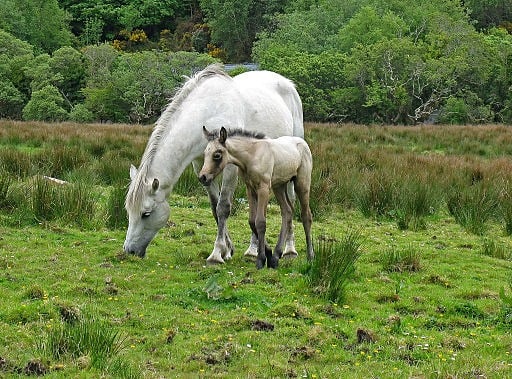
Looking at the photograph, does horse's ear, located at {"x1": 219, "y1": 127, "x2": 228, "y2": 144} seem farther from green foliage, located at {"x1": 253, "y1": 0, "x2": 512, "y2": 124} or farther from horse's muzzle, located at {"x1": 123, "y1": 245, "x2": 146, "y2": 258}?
green foliage, located at {"x1": 253, "y1": 0, "x2": 512, "y2": 124}

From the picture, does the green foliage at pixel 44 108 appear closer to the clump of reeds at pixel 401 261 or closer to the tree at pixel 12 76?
the tree at pixel 12 76

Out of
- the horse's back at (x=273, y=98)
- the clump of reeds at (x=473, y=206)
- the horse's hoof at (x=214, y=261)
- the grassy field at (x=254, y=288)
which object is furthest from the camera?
the clump of reeds at (x=473, y=206)

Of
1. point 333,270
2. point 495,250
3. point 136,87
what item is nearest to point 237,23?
point 136,87

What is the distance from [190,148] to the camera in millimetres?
→ 7207

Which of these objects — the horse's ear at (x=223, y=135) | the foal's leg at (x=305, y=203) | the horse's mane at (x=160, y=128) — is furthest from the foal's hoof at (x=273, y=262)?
the horse's mane at (x=160, y=128)

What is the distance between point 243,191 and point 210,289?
5.61 metres

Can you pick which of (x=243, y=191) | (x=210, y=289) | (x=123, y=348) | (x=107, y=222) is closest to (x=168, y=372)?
(x=123, y=348)

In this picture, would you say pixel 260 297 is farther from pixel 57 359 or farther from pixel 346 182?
pixel 346 182

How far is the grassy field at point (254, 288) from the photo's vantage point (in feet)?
14.3

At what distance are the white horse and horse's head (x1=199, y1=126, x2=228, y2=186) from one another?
80cm

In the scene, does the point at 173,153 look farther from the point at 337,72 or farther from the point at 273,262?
the point at 337,72

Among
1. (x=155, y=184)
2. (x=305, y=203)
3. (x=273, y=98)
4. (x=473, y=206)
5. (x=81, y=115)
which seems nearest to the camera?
(x=155, y=184)

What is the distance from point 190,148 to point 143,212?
853mm

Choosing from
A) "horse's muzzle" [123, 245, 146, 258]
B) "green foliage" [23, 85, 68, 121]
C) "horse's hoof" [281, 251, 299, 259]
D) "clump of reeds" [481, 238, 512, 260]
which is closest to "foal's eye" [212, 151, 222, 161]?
"horse's muzzle" [123, 245, 146, 258]
